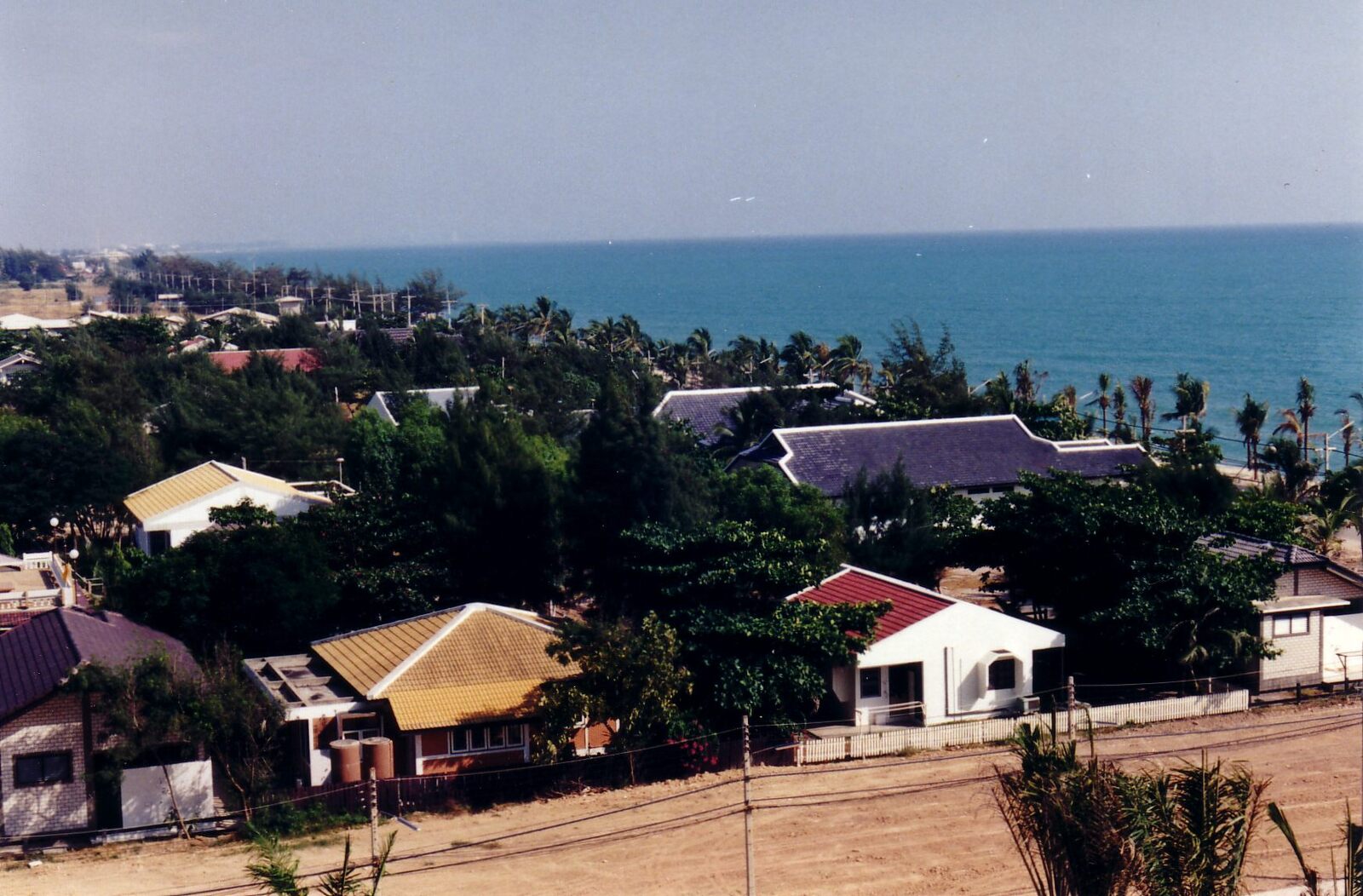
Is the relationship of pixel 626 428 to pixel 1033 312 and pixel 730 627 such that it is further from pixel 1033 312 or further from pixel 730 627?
pixel 1033 312

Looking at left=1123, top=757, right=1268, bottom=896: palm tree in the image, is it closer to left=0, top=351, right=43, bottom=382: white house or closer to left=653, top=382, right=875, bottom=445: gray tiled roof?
left=653, top=382, right=875, bottom=445: gray tiled roof

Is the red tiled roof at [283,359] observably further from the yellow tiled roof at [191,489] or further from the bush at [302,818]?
the bush at [302,818]

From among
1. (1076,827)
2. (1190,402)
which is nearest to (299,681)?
(1076,827)

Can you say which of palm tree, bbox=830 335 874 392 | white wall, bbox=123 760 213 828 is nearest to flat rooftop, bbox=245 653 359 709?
white wall, bbox=123 760 213 828

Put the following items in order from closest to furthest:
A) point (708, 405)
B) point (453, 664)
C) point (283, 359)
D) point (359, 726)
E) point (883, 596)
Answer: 1. point (359, 726)
2. point (453, 664)
3. point (883, 596)
4. point (708, 405)
5. point (283, 359)

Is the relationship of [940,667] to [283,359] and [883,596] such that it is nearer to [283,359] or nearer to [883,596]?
[883,596]
